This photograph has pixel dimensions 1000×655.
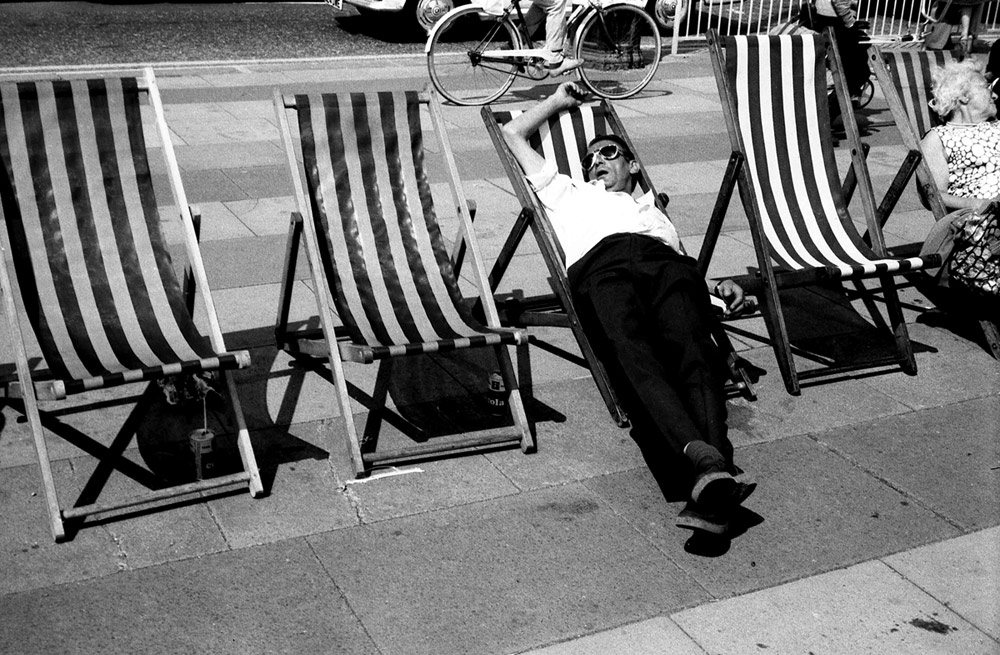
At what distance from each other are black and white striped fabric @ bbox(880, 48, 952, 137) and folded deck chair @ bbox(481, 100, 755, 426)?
2.01 metres

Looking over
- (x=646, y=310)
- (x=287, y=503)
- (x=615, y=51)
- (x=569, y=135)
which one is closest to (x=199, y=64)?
(x=615, y=51)

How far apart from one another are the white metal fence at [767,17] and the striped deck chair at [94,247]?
29.7ft

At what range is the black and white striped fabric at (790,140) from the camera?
554 centimetres

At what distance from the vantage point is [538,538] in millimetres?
3916

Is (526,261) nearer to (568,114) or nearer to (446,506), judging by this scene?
(568,114)

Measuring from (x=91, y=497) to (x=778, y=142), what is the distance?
3663 mm

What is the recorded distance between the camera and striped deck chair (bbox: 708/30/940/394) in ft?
17.4

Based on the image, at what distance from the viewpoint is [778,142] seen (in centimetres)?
569

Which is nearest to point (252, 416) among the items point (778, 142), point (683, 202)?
point (778, 142)

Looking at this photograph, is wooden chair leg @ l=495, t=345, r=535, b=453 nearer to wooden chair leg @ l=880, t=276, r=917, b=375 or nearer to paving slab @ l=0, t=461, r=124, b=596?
paving slab @ l=0, t=461, r=124, b=596

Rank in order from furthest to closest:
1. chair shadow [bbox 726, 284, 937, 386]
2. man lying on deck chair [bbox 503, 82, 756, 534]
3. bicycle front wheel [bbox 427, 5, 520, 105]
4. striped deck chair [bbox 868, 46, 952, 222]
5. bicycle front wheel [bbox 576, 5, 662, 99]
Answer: bicycle front wheel [bbox 576, 5, 662, 99] → bicycle front wheel [bbox 427, 5, 520, 105] → striped deck chair [bbox 868, 46, 952, 222] → chair shadow [bbox 726, 284, 937, 386] → man lying on deck chair [bbox 503, 82, 756, 534]

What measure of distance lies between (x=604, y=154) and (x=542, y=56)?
4997 mm

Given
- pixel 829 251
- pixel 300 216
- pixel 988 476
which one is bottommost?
pixel 988 476

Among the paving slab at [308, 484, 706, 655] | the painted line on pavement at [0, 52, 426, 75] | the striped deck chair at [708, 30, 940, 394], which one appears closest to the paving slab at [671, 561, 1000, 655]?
the paving slab at [308, 484, 706, 655]
